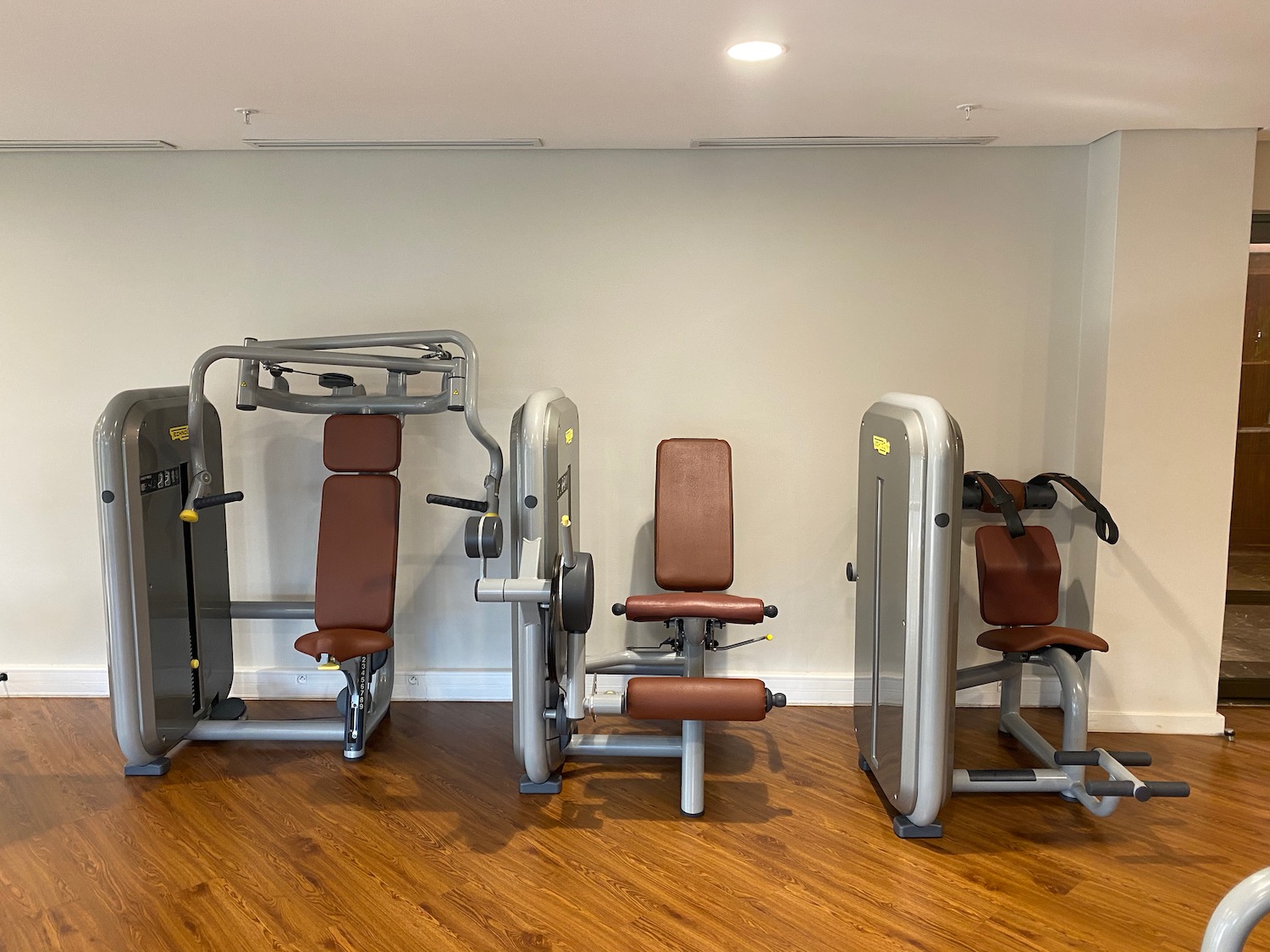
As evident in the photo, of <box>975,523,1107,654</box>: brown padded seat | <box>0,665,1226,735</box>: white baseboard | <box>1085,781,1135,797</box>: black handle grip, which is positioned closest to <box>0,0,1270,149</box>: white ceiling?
<box>975,523,1107,654</box>: brown padded seat

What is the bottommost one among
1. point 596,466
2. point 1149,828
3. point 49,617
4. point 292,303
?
point 1149,828

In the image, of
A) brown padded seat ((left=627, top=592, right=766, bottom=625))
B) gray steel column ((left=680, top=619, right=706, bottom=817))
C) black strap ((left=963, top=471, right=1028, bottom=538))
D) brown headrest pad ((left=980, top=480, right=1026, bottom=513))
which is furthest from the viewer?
brown headrest pad ((left=980, top=480, right=1026, bottom=513))

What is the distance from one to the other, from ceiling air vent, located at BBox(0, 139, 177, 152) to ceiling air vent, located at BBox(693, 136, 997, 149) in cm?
217

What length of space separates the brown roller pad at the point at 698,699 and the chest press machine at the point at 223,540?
90 cm

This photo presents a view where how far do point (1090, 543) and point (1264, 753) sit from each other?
0.99 m

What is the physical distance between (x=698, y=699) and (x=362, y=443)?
1.67 m

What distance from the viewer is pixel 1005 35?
2434mm

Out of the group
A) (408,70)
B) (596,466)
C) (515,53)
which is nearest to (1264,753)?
(596,466)

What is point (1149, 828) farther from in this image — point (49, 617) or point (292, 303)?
point (49, 617)

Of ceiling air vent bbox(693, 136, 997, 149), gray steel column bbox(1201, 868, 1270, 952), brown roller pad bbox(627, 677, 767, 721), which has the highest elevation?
ceiling air vent bbox(693, 136, 997, 149)

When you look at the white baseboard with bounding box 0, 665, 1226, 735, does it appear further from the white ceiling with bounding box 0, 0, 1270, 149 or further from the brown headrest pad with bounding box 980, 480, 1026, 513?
the white ceiling with bounding box 0, 0, 1270, 149

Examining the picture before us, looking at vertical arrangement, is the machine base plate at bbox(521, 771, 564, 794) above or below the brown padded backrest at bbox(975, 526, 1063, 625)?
below

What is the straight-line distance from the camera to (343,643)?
3.36m

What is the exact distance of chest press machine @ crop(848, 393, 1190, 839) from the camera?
8.74ft
